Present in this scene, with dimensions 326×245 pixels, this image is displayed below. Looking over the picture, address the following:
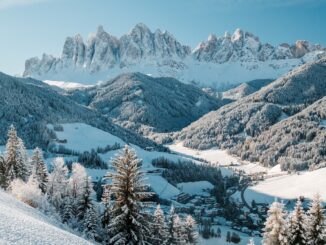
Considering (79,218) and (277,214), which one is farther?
(79,218)

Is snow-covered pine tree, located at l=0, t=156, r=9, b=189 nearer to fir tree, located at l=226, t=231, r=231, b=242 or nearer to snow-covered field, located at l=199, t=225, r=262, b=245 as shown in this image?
snow-covered field, located at l=199, t=225, r=262, b=245

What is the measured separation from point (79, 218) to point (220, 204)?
129144mm

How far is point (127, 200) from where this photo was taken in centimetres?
4391

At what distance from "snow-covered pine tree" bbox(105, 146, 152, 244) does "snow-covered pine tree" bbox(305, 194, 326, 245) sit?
18.3 m

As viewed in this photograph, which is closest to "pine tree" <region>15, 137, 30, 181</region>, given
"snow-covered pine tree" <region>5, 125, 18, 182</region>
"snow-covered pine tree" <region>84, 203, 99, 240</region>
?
"snow-covered pine tree" <region>5, 125, 18, 182</region>

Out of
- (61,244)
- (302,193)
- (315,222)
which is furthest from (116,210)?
(302,193)

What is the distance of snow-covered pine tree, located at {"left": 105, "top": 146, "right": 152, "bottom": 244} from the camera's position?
4359 cm

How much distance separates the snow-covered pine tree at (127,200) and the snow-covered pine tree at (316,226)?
1826cm

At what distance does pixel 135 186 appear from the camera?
43906 millimetres

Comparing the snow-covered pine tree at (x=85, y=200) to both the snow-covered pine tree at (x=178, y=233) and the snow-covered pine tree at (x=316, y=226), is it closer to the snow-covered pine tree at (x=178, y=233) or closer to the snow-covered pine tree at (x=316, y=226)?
the snow-covered pine tree at (x=178, y=233)

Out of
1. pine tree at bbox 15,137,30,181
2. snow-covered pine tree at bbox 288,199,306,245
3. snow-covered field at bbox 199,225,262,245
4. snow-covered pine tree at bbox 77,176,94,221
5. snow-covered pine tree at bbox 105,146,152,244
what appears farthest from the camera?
snow-covered field at bbox 199,225,262,245

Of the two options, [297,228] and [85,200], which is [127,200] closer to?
[297,228]

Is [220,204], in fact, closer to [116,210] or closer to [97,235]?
[97,235]

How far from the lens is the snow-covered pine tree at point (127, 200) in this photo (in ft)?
143
